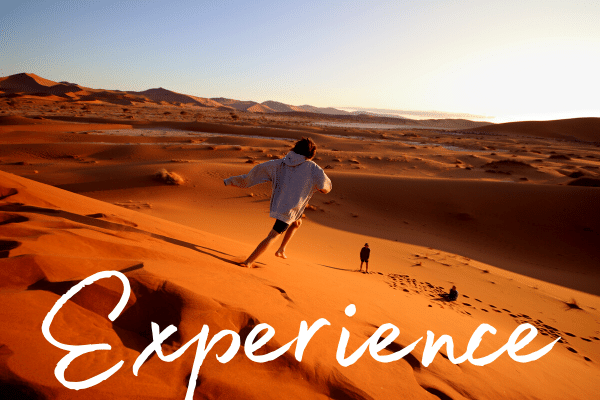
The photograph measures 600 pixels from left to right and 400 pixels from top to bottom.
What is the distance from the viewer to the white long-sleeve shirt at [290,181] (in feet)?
13.9

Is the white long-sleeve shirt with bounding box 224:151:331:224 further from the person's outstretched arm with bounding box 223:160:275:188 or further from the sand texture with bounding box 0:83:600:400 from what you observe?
the sand texture with bounding box 0:83:600:400

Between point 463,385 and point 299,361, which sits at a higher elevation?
point 299,361

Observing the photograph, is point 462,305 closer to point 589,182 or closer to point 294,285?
point 294,285

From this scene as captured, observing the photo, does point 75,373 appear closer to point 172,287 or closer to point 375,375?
point 172,287

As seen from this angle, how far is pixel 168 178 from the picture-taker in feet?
45.1

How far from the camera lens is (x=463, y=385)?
269 centimetres

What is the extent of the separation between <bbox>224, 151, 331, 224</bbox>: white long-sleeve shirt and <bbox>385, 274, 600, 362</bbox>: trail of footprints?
8.31 ft

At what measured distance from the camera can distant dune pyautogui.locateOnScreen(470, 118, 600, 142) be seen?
223 ft

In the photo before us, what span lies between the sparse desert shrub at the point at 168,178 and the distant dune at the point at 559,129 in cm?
7440

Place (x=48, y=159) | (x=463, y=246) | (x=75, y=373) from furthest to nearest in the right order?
(x=48, y=159) < (x=463, y=246) < (x=75, y=373)

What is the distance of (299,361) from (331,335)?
0.59 meters

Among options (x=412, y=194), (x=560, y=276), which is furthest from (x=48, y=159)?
(x=560, y=276)

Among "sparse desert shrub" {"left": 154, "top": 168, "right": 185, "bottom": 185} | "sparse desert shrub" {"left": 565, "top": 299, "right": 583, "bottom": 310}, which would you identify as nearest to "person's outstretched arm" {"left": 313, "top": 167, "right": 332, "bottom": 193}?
"sparse desert shrub" {"left": 565, "top": 299, "right": 583, "bottom": 310}

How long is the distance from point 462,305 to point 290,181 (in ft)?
12.2
